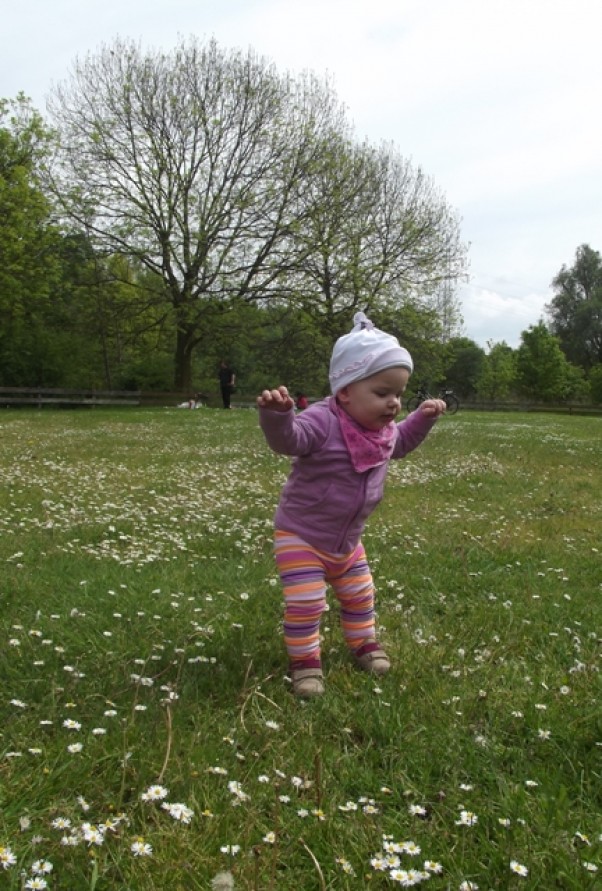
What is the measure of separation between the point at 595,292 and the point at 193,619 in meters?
77.4

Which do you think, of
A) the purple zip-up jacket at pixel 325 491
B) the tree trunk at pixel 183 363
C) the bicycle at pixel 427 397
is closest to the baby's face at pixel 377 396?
the purple zip-up jacket at pixel 325 491

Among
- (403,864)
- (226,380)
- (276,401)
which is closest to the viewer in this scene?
(403,864)

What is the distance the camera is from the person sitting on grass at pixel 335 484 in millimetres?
3518

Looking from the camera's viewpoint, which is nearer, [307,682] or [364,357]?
[307,682]

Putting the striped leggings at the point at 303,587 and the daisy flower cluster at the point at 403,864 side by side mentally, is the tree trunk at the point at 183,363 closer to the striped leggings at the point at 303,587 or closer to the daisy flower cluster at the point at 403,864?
the striped leggings at the point at 303,587

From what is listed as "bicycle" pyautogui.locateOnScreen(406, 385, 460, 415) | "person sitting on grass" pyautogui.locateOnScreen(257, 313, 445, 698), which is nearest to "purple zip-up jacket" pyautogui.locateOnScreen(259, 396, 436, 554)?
"person sitting on grass" pyautogui.locateOnScreen(257, 313, 445, 698)

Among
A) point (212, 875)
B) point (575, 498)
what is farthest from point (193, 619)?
point (575, 498)

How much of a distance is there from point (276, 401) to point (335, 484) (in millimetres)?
673

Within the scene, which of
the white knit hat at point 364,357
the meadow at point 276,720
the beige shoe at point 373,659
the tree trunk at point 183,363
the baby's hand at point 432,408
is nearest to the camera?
the meadow at point 276,720

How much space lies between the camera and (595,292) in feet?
237

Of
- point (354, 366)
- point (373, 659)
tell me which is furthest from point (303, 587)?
point (354, 366)

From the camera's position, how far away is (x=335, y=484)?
3604 millimetres

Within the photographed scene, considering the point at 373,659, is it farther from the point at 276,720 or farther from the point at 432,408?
the point at 432,408

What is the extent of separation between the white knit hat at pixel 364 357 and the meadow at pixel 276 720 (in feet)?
5.27
